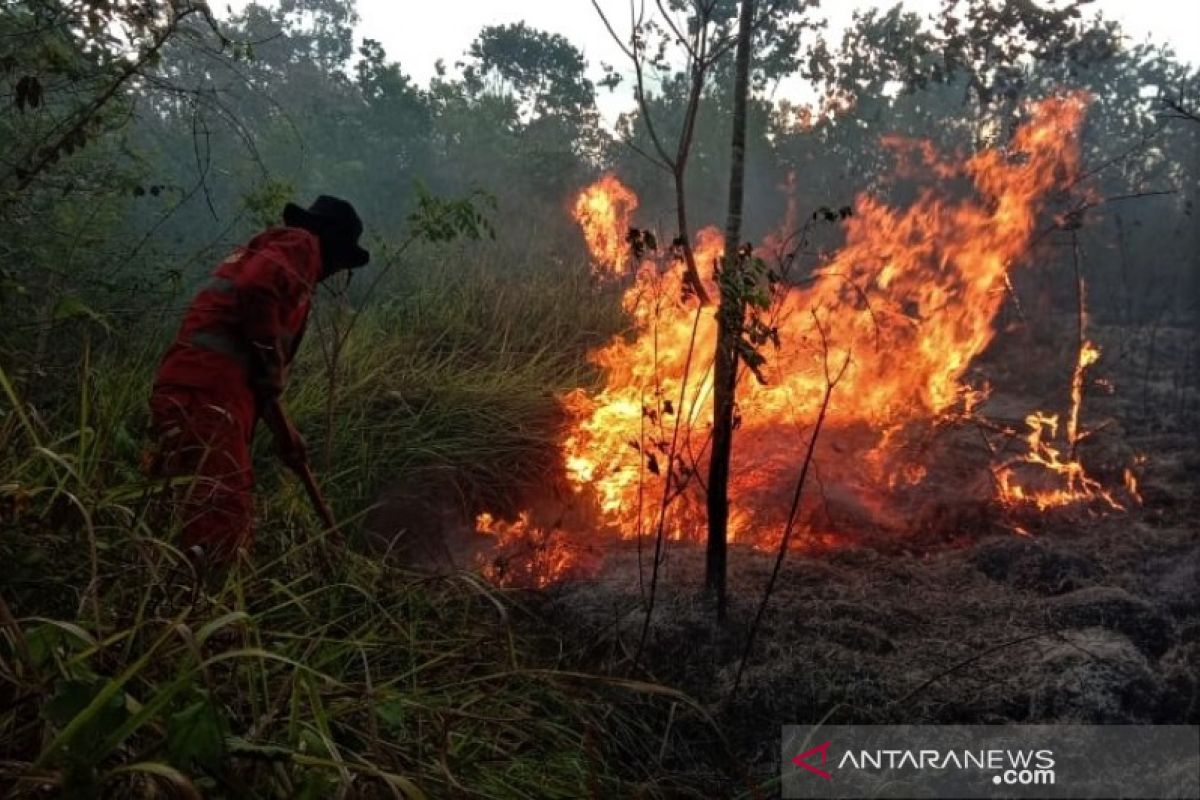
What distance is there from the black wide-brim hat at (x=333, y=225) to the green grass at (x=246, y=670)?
1189mm

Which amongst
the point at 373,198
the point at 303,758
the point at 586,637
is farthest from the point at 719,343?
the point at 373,198

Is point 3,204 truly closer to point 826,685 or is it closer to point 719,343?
point 719,343

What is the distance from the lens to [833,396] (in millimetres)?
6469

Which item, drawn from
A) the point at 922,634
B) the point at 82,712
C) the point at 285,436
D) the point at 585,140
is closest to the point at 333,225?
the point at 285,436

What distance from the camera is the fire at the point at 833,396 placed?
16.9 feet

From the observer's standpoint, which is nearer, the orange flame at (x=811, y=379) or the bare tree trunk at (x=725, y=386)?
the bare tree trunk at (x=725, y=386)

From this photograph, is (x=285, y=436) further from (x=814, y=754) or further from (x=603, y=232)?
(x=603, y=232)

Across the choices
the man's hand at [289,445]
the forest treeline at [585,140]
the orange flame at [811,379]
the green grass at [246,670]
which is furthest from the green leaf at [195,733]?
the forest treeline at [585,140]

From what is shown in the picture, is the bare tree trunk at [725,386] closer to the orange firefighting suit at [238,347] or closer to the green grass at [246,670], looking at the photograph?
the green grass at [246,670]

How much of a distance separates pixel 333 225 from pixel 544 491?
2651 mm

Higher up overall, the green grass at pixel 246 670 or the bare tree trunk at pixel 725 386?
the bare tree trunk at pixel 725 386

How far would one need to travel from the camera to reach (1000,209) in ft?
23.6

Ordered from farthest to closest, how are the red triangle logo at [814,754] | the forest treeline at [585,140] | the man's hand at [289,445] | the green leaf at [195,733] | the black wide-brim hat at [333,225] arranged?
the forest treeline at [585,140]
the black wide-brim hat at [333,225]
the man's hand at [289,445]
the red triangle logo at [814,754]
the green leaf at [195,733]

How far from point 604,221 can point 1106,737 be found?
378 inches
